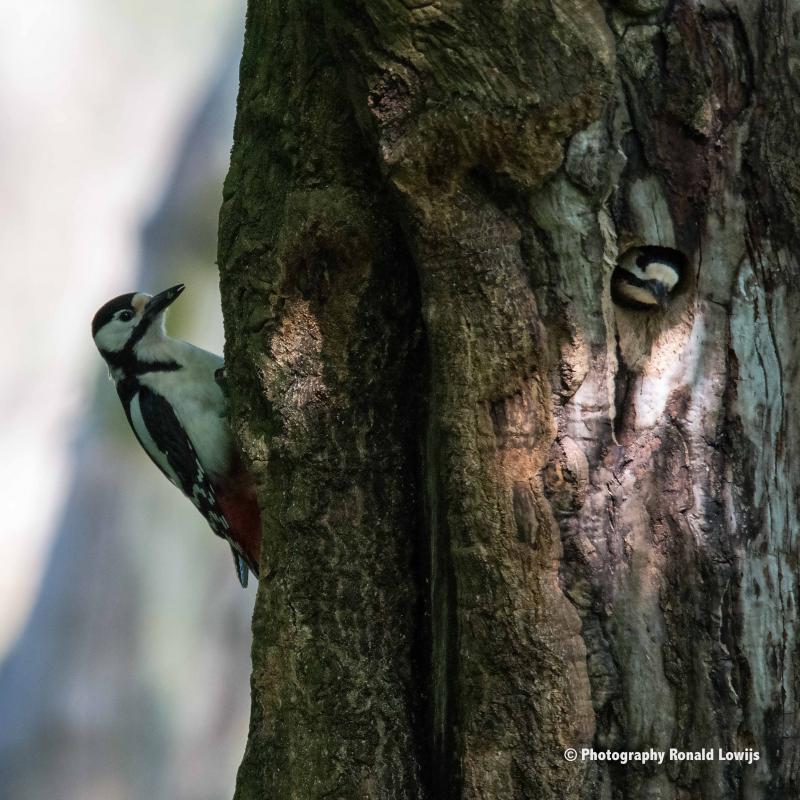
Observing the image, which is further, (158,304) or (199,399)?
(158,304)

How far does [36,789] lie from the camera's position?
620 cm

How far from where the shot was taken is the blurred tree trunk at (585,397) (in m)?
2.15

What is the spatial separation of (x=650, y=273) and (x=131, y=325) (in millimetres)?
2556

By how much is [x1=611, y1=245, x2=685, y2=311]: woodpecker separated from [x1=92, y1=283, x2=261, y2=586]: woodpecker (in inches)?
72.1

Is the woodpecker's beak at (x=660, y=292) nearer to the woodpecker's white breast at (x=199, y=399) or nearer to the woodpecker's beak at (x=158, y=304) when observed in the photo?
the woodpecker's white breast at (x=199, y=399)

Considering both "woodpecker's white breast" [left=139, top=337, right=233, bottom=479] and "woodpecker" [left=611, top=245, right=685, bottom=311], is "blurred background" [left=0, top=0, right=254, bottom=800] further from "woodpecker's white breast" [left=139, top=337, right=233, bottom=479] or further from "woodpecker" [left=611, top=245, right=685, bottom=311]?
"woodpecker" [left=611, top=245, right=685, bottom=311]

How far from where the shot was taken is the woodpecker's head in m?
4.24

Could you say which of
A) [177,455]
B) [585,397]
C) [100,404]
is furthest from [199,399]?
[100,404]

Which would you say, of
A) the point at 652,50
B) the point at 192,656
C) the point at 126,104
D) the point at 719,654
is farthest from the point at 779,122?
the point at 192,656

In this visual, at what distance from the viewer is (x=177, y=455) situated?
4016mm

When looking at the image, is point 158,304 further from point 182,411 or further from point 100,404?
point 100,404

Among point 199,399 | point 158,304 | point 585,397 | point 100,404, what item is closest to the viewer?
point 585,397

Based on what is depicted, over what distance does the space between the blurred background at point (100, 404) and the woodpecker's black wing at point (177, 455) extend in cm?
213

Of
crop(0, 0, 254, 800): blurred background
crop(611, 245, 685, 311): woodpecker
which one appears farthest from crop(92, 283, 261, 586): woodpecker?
crop(0, 0, 254, 800): blurred background
